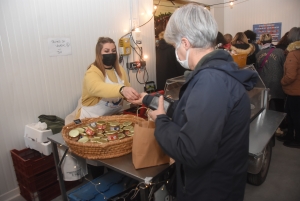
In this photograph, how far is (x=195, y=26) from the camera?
1.00 m

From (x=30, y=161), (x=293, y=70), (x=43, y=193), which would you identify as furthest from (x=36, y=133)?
(x=293, y=70)

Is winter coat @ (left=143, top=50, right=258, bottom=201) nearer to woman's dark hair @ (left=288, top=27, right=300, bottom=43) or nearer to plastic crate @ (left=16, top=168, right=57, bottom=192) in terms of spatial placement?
plastic crate @ (left=16, top=168, right=57, bottom=192)

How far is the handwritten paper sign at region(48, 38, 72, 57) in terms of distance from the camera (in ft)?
8.29

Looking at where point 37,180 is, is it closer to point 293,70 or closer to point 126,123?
point 126,123

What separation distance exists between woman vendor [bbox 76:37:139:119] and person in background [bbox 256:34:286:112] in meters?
2.33

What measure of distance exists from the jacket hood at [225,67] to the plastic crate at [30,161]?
190 cm

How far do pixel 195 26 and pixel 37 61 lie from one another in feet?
6.46

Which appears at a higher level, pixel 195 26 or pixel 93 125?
pixel 195 26

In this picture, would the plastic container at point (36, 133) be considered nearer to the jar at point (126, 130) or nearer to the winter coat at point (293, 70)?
the jar at point (126, 130)

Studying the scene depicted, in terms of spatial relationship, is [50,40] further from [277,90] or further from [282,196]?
[277,90]

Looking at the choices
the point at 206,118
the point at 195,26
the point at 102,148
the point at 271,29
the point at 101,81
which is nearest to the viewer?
the point at 206,118

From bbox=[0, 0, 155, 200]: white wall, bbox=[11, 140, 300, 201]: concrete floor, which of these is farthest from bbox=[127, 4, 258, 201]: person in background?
bbox=[0, 0, 155, 200]: white wall

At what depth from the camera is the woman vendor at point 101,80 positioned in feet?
6.57

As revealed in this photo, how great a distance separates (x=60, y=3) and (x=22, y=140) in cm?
150
